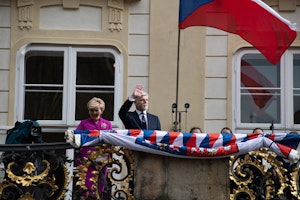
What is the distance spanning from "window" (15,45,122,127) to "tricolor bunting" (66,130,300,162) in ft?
13.5

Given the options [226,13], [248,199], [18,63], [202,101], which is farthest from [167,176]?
[18,63]

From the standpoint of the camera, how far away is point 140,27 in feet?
42.9

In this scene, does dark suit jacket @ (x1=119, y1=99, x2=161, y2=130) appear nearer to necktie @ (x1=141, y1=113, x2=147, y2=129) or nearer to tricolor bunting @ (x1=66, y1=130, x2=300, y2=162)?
necktie @ (x1=141, y1=113, x2=147, y2=129)

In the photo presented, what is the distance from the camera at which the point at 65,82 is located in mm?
12984

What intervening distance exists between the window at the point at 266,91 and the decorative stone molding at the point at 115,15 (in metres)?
2.11

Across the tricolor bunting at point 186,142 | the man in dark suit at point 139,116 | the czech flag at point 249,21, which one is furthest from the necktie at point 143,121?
the czech flag at point 249,21

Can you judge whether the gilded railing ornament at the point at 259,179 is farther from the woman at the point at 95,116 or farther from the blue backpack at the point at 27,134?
the blue backpack at the point at 27,134

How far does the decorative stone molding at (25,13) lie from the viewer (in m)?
12.9

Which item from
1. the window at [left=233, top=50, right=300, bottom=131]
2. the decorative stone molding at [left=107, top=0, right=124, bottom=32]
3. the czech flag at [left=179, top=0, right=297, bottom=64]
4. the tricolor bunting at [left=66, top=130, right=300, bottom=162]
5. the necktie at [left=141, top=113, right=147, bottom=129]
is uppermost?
the decorative stone molding at [left=107, top=0, right=124, bottom=32]

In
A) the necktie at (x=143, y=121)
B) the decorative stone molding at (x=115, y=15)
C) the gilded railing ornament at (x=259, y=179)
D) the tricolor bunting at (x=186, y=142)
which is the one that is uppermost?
the decorative stone molding at (x=115, y=15)

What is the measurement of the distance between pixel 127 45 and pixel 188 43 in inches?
41.1

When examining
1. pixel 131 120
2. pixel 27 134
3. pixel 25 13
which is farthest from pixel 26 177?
pixel 25 13

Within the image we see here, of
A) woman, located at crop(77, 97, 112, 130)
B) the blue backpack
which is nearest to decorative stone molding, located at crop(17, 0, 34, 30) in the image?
woman, located at crop(77, 97, 112, 130)

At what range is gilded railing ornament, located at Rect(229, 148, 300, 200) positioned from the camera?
352 inches
